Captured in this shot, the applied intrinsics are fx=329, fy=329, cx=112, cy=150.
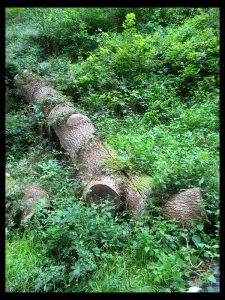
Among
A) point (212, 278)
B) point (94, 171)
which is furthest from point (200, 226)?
point (94, 171)

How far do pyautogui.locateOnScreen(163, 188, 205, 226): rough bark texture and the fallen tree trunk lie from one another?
27 centimetres

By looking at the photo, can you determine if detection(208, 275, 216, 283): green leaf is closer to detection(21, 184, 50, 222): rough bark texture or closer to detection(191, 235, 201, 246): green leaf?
detection(191, 235, 201, 246): green leaf

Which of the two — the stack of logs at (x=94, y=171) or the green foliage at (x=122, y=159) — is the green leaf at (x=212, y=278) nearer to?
the green foliage at (x=122, y=159)

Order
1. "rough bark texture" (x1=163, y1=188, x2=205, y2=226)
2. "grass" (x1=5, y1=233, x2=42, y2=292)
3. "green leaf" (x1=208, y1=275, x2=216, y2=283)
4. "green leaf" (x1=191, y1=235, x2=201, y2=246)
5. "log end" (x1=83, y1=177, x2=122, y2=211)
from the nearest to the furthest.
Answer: "green leaf" (x1=208, y1=275, x2=216, y2=283), "grass" (x1=5, y1=233, x2=42, y2=292), "green leaf" (x1=191, y1=235, x2=201, y2=246), "rough bark texture" (x1=163, y1=188, x2=205, y2=226), "log end" (x1=83, y1=177, x2=122, y2=211)

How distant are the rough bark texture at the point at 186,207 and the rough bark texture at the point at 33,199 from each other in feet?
3.68

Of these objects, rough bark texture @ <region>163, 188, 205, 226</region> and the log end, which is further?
the log end

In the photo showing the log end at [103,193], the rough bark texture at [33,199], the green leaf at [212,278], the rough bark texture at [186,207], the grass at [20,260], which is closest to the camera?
the green leaf at [212,278]

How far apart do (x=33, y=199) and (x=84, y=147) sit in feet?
3.15

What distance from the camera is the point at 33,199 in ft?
10.3

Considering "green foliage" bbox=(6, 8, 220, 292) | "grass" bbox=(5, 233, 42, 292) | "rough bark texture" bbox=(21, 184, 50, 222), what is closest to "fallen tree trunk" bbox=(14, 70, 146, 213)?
"green foliage" bbox=(6, 8, 220, 292)

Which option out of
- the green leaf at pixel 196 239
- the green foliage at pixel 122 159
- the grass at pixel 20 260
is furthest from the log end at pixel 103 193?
the green leaf at pixel 196 239

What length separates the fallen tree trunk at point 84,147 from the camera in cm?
316

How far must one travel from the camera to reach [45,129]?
439cm

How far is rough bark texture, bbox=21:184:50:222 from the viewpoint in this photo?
9.87 ft
